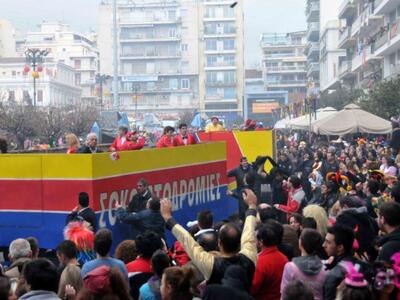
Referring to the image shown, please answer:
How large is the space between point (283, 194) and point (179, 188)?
285 cm

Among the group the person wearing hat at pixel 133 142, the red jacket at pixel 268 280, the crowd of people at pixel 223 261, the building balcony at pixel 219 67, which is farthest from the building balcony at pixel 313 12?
the red jacket at pixel 268 280

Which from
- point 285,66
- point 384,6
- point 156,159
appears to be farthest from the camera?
point 285,66

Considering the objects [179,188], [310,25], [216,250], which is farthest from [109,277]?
[310,25]

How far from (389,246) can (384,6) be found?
47.3 meters

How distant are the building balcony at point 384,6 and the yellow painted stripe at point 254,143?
32379 mm

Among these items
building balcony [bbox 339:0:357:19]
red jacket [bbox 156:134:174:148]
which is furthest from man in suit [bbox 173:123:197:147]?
building balcony [bbox 339:0:357:19]

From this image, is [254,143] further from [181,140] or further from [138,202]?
[138,202]

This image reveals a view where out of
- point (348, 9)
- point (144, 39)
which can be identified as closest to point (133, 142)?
point (348, 9)

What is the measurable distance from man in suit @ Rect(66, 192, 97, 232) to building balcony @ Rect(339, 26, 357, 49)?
64.5 metres

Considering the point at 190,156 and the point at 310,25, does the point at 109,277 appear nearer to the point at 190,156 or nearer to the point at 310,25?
the point at 190,156

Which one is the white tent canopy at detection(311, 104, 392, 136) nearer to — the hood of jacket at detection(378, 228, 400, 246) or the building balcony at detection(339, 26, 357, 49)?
the hood of jacket at detection(378, 228, 400, 246)

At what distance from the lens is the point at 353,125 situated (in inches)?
954

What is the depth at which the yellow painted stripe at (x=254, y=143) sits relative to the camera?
1925 cm

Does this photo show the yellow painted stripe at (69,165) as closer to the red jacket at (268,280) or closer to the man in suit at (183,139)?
the man in suit at (183,139)
